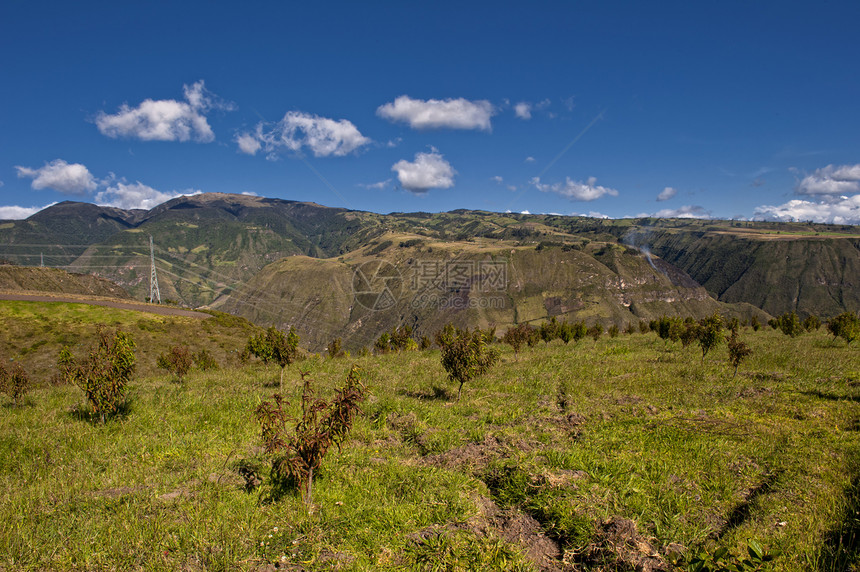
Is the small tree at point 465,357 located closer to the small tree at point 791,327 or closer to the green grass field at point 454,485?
the green grass field at point 454,485

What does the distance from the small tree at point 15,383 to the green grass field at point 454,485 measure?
82 centimetres

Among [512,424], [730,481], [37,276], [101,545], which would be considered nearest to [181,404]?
[101,545]

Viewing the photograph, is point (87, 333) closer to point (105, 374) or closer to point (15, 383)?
point (15, 383)

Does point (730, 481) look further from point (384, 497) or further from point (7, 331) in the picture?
point (7, 331)

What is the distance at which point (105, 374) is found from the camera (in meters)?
12.7

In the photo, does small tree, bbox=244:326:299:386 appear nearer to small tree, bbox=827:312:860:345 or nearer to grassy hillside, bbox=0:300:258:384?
grassy hillside, bbox=0:300:258:384

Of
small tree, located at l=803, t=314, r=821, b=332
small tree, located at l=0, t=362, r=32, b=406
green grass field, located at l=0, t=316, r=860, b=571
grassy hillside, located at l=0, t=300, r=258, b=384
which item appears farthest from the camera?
grassy hillside, located at l=0, t=300, r=258, b=384

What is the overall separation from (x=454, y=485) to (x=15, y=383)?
1910 cm

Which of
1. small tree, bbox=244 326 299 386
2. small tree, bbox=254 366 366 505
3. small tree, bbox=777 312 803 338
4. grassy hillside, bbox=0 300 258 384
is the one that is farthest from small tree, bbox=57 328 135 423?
small tree, bbox=777 312 803 338

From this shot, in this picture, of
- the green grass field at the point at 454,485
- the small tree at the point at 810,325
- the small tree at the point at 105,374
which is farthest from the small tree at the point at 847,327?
the small tree at the point at 105,374

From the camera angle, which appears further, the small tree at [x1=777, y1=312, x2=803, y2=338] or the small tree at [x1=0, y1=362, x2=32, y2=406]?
the small tree at [x1=777, y1=312, x2=803, y2=338]

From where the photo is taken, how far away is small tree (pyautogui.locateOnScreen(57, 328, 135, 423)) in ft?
41.3

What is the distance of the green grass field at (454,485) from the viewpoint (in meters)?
6.38

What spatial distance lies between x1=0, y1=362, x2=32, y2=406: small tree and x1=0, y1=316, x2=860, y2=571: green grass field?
82 centimetres
